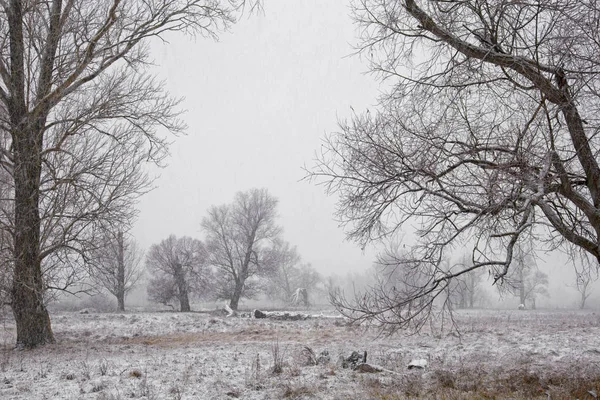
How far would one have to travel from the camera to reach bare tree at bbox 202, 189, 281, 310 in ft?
115

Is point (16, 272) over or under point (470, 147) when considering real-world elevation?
under

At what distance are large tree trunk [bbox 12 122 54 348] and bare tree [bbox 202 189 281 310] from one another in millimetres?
24601

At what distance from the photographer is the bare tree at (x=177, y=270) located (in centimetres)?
3447

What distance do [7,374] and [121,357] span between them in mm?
2048

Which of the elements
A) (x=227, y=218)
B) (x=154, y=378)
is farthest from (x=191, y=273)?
(x=154, y=378)

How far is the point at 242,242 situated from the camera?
36.3 m

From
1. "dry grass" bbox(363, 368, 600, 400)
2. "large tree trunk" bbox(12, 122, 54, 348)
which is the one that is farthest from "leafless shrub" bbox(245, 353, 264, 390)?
"large tree trunk" bbox(12, 122, 54, 348)

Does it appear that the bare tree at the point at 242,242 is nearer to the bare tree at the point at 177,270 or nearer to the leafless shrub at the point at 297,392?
the bare tree at the point at 177,270

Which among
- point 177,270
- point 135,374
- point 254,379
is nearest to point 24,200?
point 135,374

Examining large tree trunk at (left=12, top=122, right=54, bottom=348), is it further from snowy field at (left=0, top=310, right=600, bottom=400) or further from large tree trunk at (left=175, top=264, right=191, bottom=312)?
large tree trunk at (left=175, top=264, right=191, bottom=312)

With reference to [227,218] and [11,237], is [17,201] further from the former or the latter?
[227,218]

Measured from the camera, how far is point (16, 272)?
9.86m

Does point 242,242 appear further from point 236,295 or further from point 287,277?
point 287,277

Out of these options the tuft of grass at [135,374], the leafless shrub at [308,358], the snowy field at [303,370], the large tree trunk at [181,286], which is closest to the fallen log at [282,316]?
the snowy field at [303,370]
